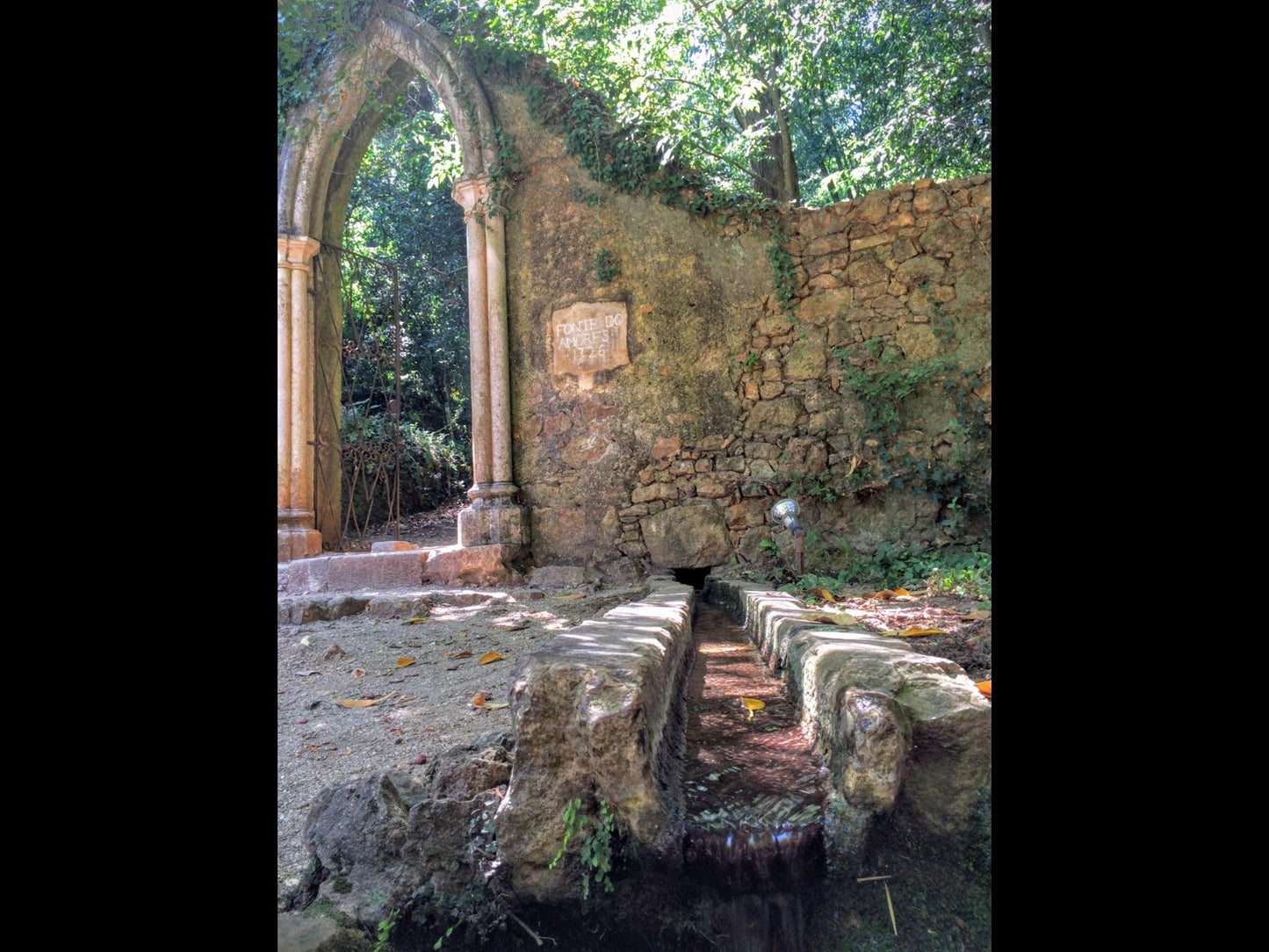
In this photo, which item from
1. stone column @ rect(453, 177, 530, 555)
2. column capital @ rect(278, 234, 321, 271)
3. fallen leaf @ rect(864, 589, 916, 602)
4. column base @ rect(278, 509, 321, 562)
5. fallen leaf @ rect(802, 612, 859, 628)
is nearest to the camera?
fallen leaf @ rect(802, 612, 859, 628)

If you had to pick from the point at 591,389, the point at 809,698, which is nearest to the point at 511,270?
the point at 591,389

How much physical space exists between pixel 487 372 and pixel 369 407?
8.40 feet

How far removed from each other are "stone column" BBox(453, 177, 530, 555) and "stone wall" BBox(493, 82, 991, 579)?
0.40 feet

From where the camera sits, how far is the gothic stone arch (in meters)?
5.73

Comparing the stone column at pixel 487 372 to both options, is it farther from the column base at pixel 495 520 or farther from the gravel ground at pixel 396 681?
the gravel ground at pixel 396 681

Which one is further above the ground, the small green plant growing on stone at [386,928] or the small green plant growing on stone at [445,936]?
the small green plant growing on stone at [386,928]

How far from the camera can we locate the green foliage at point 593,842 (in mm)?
1479

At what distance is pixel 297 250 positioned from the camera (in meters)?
6.30

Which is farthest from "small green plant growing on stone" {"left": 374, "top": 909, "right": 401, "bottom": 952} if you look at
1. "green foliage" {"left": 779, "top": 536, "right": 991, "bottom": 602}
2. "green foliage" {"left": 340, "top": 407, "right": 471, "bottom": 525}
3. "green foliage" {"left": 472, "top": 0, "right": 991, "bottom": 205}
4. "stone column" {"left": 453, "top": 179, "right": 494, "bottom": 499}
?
"green foliage" {"left": 340, "top": 407, "right": 471, "bottom": 525}

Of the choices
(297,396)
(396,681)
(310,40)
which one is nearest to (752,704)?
(396,681)

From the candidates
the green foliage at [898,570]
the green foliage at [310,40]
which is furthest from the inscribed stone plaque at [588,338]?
the green foliage at [310,40]

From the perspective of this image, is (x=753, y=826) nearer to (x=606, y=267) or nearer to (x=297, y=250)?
(x=606, y=267)

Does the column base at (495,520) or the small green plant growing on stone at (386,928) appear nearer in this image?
the small green plant growing on stone at (386,928)

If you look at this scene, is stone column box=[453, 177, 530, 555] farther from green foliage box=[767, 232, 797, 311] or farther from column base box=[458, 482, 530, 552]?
green foliage box=[767, 232, 797, 311]
